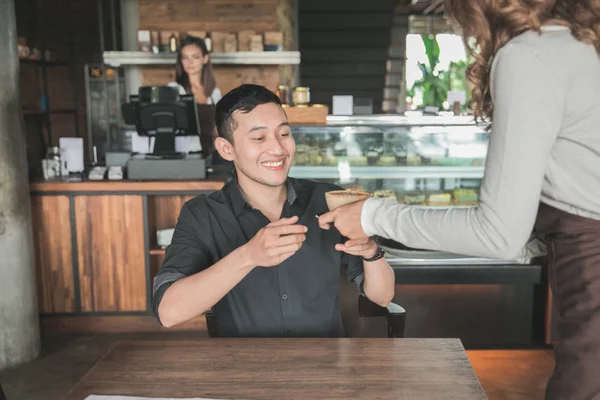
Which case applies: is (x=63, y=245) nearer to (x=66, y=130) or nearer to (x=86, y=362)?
(x=86, y=362)

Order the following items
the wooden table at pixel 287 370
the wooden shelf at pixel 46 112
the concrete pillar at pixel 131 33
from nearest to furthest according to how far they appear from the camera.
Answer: the wooden table at pixel 287 370 < the concrete pillar at pixel 131 33 < the wooden shelf at pixel 46 112

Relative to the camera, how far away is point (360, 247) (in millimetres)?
1690

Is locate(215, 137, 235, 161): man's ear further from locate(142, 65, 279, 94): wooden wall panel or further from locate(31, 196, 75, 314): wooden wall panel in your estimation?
locate(142, 65, 279, 94): wooden wall panel

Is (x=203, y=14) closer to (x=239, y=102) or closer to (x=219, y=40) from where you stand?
(x=219, y=40)

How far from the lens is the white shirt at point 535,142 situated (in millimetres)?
1180

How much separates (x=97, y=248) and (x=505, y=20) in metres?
3.40

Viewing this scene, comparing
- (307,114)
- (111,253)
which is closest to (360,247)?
(307,114)

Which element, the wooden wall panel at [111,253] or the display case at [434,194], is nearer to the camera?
the display case at [434,194]

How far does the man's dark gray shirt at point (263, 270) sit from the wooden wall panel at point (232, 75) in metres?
5.09

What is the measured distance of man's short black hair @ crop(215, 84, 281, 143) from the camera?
2.01 meters

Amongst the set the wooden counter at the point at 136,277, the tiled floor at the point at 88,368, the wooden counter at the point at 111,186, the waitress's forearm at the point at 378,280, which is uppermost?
the wooden counter at the point at 111,186

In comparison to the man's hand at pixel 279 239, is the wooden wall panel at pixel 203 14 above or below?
above

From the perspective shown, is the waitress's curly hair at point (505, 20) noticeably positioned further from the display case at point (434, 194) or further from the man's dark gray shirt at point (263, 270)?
the display case at point (434, 194)

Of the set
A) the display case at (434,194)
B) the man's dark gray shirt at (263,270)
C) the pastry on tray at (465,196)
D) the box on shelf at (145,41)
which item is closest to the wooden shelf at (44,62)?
the box on shelf at (145,41)
